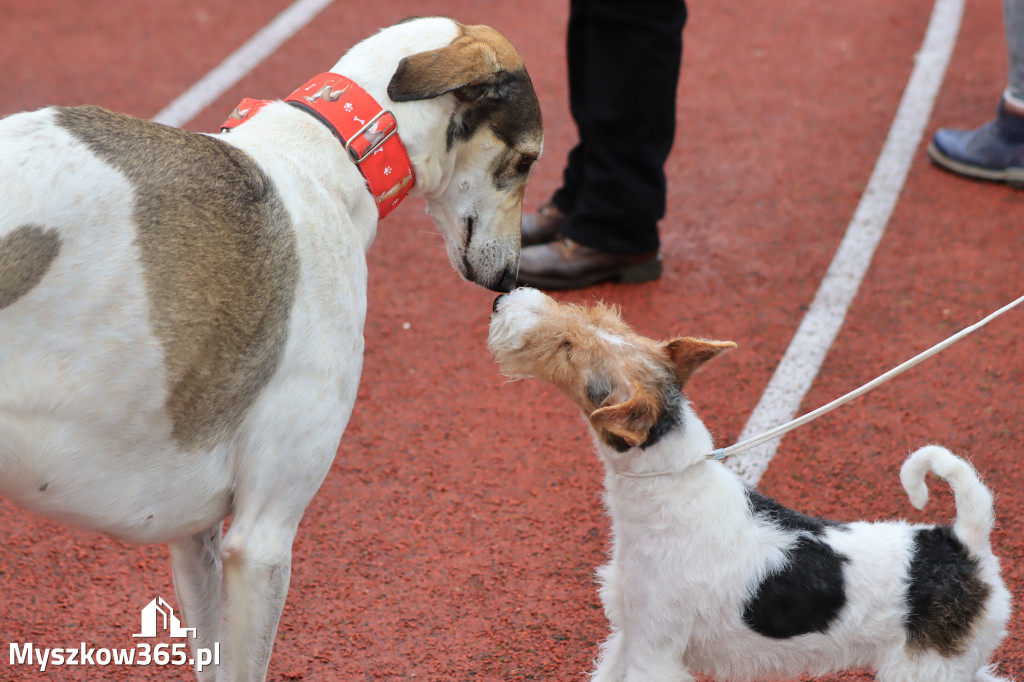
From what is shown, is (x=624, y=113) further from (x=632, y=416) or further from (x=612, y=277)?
(x=632, y=416)

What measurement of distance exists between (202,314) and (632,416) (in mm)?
1111

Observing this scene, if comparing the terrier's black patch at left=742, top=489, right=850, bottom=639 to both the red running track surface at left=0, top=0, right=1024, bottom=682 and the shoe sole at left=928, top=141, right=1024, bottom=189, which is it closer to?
the red running track surface at left=0, top=0, right=1024, bottom=682

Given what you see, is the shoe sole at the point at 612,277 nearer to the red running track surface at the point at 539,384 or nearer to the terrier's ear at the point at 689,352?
the red running track surface at the point at 539,384

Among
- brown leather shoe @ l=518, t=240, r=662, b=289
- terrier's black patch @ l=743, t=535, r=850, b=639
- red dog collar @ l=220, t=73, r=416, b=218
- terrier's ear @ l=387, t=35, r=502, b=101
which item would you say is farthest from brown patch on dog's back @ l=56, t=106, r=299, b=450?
brown leather shoe @ l=518, t=240, r=662, b=289

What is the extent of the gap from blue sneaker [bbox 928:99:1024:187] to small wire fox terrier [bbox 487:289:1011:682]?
3991mm

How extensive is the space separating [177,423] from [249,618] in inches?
23.0

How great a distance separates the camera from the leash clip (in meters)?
3.03

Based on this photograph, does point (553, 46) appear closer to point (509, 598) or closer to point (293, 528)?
point (509, 598)

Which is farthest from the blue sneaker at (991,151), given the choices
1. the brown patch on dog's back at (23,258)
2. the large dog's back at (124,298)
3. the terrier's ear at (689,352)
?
the brown patch on dog's back at (23,258)

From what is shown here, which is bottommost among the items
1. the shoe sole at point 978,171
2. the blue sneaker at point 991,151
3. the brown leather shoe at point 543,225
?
the brown leather shoe at point 543,225

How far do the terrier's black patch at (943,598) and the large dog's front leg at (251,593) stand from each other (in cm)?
169

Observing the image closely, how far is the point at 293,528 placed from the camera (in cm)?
279

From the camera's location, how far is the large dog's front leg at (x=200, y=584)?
3.05 m

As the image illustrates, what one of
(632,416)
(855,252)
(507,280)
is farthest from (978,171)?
(632,416)
